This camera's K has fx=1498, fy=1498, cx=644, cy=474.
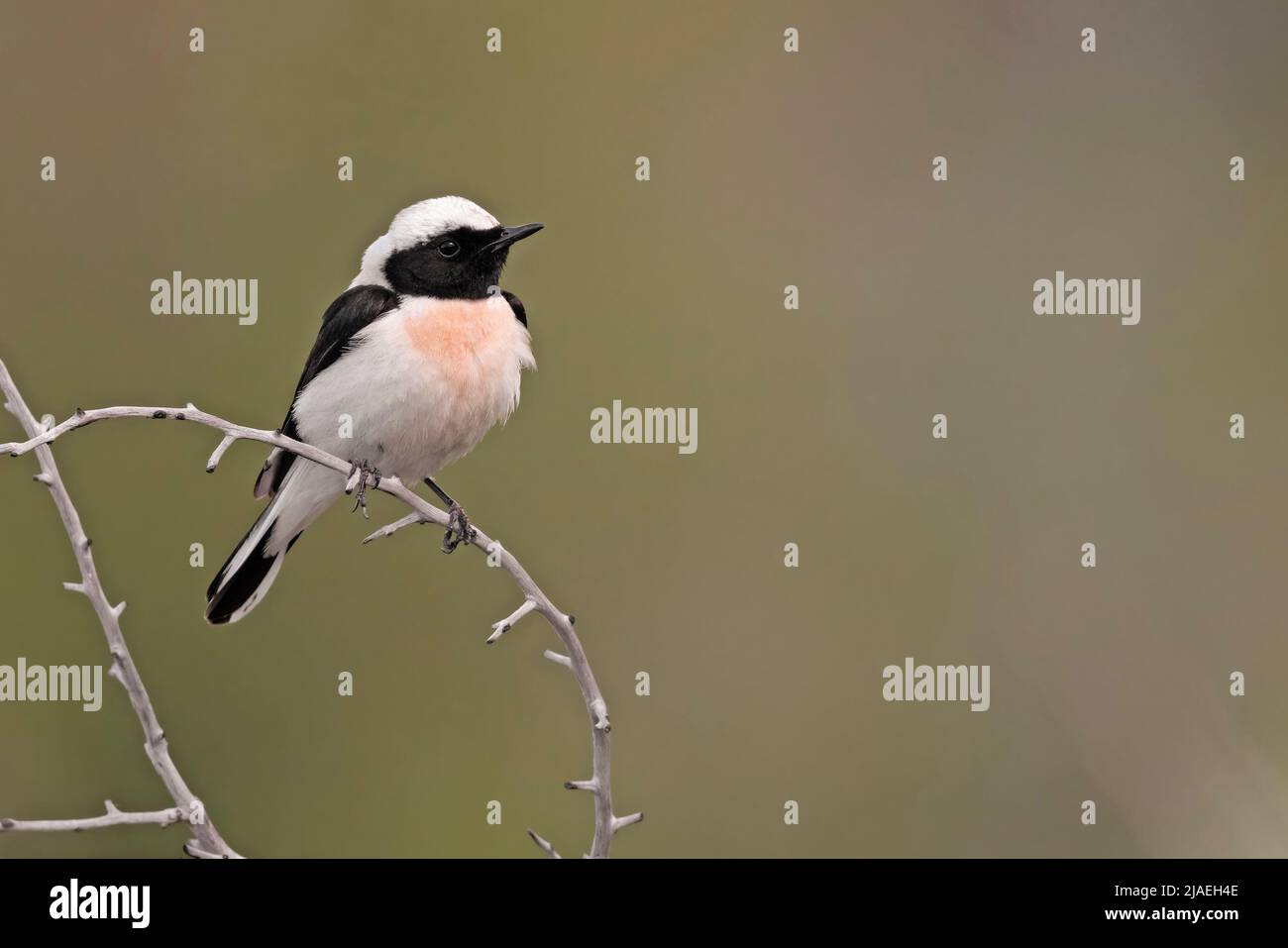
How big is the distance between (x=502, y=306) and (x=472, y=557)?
1937 mm

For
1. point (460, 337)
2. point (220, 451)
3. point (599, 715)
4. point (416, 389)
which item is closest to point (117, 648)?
point (220, 451)

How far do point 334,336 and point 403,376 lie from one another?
0.38m

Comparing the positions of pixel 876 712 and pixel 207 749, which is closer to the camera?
pixel 207 749

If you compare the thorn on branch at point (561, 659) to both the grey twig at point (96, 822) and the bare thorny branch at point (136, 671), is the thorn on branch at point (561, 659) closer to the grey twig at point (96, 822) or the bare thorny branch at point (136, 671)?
the bare thorny branch at point (136, 671)

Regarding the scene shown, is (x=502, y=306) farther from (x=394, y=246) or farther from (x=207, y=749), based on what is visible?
(x=207, y=749)

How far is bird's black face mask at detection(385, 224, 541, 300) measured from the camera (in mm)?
4637

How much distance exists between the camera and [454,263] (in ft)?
15.3

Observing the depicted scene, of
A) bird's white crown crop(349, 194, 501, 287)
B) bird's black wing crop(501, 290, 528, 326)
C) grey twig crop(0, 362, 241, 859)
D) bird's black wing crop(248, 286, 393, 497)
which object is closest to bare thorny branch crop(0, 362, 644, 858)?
grey twig crop(0, 362, 241, 859)

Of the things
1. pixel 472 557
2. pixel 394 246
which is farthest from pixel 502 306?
pixel 472 557

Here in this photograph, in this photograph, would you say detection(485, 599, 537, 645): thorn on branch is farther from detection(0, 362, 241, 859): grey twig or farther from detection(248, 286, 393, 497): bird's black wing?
detection(248, 286, 393, 497): bird's black wing

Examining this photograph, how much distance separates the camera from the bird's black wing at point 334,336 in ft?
15.1

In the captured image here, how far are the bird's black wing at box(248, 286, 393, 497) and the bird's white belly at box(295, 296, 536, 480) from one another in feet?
0.14

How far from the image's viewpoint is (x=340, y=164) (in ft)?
22.8

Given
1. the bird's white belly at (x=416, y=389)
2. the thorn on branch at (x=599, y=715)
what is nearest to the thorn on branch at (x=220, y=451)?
the thorn on branch at (x=599, y=715)
